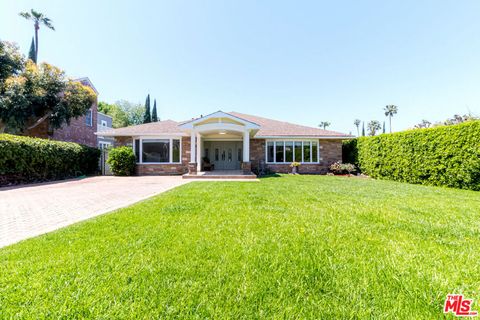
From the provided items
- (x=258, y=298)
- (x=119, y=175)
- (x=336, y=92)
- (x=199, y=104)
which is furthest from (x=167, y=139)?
(x=336, y=92)

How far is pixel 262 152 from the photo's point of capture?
58.1 ft

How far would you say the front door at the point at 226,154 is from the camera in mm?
20844

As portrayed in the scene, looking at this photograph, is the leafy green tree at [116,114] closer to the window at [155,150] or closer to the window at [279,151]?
the window at [155,150]

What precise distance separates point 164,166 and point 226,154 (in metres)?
6.47

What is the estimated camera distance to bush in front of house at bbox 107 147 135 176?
15.2 meters

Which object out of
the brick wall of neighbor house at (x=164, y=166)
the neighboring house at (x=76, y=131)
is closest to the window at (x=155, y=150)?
the brick wall of neighbor house at (x=164, y=166)

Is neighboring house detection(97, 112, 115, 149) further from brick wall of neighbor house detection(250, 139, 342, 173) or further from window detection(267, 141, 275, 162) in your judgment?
window detection(267, 141, 275, 162)

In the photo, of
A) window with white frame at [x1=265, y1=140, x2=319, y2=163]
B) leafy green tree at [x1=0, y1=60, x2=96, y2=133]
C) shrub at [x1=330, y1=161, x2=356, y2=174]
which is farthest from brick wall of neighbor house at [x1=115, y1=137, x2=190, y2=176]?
shrub at [x1=330, y1=161, x2=356, y2=174]

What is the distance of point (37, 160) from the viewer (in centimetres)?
1167

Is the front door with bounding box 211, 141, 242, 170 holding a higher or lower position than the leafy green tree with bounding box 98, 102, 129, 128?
lower

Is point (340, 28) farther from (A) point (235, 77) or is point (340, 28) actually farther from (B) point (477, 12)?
(A) point (235, 77)

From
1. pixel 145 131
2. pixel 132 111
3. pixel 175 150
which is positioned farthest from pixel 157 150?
pixel 132 111

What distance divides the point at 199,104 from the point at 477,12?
24561 mm

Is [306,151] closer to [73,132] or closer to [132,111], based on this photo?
[73,132]
